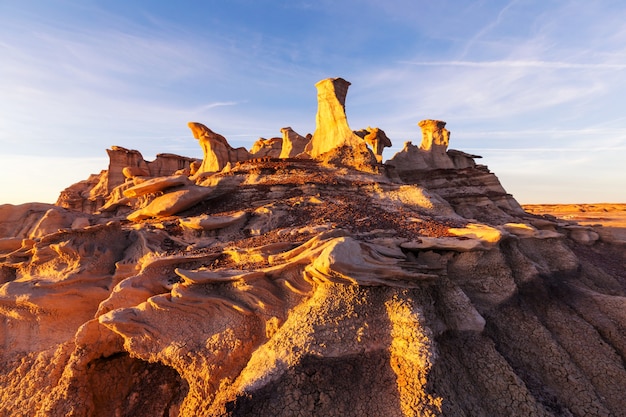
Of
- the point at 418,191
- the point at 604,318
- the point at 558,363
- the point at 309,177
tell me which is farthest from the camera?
the point at 309,177

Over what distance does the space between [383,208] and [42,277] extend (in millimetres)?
10054

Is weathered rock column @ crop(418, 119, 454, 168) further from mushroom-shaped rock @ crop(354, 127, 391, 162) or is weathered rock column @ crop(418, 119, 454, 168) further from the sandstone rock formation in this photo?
the sandstone rock formation

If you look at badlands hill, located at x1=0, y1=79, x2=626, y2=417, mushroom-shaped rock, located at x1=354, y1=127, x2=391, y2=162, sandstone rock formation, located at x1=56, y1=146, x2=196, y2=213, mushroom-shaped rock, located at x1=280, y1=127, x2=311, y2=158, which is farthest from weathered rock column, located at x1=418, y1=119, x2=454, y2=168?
sandstone rock formation, located at x1=56, y1=146, x2=196, y2=213

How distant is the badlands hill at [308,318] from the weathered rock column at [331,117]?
248 inches

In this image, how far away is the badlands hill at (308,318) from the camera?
4980 mm

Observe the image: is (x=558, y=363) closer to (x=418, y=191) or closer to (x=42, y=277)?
(x=418, y=191)

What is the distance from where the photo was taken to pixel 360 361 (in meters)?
5.10

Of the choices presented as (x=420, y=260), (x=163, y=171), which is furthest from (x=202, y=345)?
(x=163, y=171)

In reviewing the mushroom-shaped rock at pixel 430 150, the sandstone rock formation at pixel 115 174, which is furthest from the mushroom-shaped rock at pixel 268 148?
the mushroom-shaped rock at pixel 430 150

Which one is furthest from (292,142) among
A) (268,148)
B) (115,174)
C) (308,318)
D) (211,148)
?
(308,318)

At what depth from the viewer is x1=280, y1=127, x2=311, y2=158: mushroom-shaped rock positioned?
79.0 feet

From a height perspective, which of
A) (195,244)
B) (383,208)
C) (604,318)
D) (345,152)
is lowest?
(604,318)

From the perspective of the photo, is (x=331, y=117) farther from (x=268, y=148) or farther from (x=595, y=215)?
(x=595, y=215)

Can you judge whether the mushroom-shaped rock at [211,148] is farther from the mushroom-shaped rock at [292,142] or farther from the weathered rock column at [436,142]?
the weathered rock column at [436,142]
